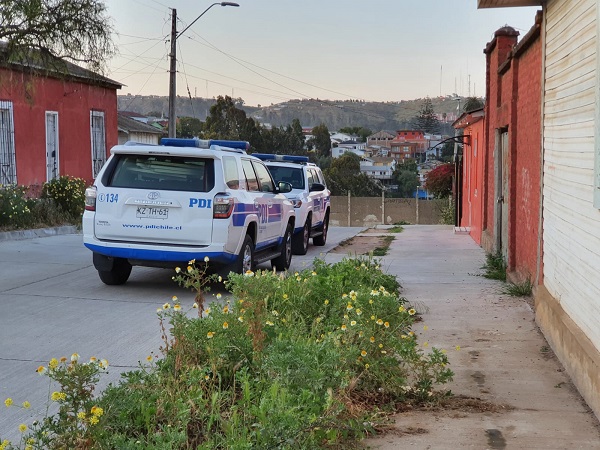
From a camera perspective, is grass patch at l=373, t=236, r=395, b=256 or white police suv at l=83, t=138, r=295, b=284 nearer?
white police suv at l=83, t=138, r=295, b=284

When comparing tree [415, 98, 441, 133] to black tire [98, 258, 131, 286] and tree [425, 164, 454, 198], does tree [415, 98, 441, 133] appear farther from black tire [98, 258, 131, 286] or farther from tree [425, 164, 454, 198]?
Answer: black tire [98, 258, 131, 286]

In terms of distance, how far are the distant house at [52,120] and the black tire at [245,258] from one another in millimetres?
9654

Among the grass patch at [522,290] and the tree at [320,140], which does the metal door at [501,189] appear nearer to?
the grass patch at [522,290]

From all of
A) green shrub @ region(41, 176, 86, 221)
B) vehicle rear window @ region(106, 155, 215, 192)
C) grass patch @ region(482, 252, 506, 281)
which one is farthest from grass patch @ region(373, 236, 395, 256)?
green shrub @ region(41, 176, 86, 221)

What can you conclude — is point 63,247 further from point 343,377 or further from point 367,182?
point 367,182

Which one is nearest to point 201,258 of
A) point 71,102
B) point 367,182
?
point 71,102

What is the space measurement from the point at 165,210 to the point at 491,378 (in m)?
5.60

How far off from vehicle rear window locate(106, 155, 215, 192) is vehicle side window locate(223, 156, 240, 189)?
9.4 inches

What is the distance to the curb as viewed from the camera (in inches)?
755

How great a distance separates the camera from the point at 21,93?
2403cm

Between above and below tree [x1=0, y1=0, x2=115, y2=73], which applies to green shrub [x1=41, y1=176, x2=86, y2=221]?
below

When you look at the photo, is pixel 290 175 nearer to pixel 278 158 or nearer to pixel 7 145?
pixel 278 158

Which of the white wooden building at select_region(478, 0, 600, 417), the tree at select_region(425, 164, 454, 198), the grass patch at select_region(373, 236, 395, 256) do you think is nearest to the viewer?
the white wooden building at select_region(478, 0, 600, 417)

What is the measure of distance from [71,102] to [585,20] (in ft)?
72.1
